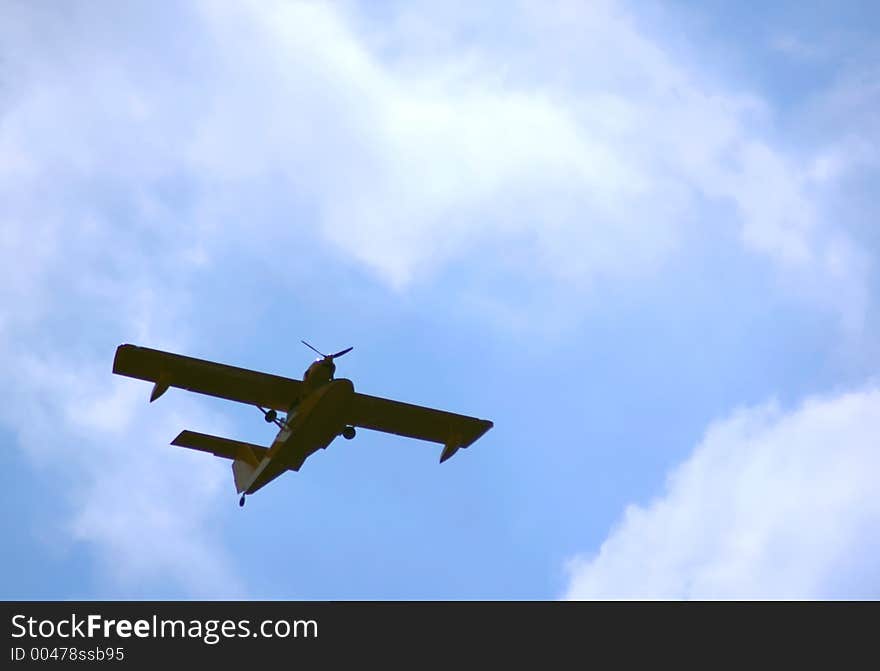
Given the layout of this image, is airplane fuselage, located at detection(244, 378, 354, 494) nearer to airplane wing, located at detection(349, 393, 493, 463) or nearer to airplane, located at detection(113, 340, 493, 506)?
airplane, located at detection(113, 340, 493, 506)

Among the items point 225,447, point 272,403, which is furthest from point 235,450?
point 272,403

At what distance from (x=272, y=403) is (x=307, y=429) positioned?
6.02 feet

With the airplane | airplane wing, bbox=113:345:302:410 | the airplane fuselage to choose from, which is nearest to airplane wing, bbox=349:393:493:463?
the airplane

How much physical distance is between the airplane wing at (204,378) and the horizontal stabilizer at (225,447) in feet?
6.29

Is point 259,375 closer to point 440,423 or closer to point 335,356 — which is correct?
point 335,356

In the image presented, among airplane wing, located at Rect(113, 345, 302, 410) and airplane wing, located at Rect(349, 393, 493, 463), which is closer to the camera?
airplane wing, located at Rect(113, 345, 302, 410)

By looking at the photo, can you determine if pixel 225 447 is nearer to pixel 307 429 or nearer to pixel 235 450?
pixel 235 450

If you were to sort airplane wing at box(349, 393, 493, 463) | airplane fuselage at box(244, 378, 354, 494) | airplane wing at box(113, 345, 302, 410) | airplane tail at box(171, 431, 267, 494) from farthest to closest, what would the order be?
airplane wing at box(349, 393, 493, 463), airplane tail at box(171, 431, 267, 494), airplane wing at box(113, 345, 302, 410), airplane fuselage at box(244, 378, 354, 494)

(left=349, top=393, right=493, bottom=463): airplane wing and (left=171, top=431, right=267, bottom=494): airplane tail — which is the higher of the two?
(left=349, top=393, right=493, bottom=463): airplane wing

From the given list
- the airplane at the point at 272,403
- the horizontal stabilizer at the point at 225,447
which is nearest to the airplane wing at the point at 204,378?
the airplane at the point at 272,403

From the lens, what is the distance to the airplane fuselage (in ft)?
133

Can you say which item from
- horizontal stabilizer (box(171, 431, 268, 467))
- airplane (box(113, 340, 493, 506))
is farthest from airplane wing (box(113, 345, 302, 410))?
horizontal stabilizer (box(171, 431, 268, 467))

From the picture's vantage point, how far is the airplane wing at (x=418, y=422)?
44.2 metres

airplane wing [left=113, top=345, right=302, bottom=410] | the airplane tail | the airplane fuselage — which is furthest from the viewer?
the airplane tail
